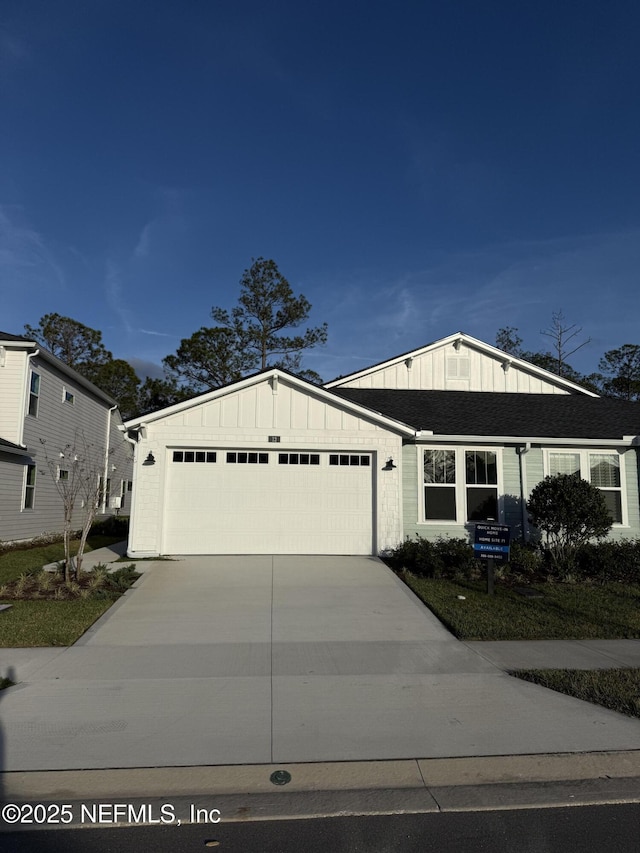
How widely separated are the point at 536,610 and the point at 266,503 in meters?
6.07

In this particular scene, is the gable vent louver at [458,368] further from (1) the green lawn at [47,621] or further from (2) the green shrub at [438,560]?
(1) the green lawn at [47,621]

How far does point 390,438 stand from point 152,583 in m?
5.95

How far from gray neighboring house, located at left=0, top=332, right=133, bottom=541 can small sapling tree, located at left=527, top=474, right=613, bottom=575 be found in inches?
380

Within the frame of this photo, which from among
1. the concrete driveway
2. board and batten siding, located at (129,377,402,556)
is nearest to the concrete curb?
the concrete driveway

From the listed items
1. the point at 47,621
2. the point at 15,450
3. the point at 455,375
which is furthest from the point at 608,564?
the point at 15,450

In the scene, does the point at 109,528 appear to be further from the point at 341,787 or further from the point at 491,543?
the point at 341,787

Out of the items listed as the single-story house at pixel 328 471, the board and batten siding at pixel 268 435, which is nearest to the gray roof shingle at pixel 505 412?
the single-story house at pixel 328 471

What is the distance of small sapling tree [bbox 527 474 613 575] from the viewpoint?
1151cm

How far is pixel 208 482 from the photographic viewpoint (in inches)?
494

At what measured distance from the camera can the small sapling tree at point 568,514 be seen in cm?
1151

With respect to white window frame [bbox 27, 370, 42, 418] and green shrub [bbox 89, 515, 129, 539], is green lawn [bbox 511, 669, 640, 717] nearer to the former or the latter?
white window frame [bbox 27, 370, 42, 418]

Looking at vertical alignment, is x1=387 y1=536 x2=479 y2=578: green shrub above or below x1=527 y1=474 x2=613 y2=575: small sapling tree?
below

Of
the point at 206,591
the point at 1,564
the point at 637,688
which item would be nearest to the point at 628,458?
the point at 637,688

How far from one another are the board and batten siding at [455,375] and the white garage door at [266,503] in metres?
5.46
